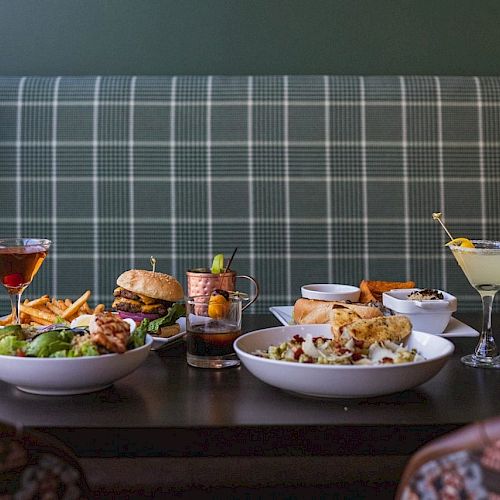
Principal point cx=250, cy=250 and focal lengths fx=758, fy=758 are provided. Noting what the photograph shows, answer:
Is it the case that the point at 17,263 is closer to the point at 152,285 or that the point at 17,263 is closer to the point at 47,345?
the point at 152,285

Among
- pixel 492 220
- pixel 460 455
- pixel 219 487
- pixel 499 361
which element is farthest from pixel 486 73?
pixel 460 455

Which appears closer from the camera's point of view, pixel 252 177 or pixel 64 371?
pixel 64 371

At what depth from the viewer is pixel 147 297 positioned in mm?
1522

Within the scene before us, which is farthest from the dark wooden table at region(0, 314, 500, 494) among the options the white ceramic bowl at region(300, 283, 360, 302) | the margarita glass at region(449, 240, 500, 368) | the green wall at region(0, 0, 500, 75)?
the green wall at region(0, 0, 500, 75)

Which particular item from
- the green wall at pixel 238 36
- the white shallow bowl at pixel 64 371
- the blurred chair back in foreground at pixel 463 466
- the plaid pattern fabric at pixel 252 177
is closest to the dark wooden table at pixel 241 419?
the white shallow bowl at pixel 64 371

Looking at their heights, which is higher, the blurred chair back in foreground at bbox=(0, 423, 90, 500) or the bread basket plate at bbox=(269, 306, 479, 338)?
the bread basket plate at bbox=(269, 306, 479, 338)

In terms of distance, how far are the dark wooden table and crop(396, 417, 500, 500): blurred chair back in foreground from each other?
15.0 inches

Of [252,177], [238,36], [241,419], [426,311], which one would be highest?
[238,36]

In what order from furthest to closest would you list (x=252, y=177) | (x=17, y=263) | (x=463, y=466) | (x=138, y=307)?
(x=252, y=177)
(x=138, y=307)
(x=17, y=263)
(x=463, y=466)

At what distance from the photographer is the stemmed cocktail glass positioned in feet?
4.61

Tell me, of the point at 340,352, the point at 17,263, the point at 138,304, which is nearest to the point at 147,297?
the point at 138,304

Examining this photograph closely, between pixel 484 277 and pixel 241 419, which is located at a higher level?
pixel 484 277

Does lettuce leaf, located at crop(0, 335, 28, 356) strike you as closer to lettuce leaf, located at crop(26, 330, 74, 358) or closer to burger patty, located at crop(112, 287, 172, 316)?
lettuce leaf, located at crop(26, 330, 74, 358)

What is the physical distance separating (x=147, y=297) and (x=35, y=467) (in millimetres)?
888
